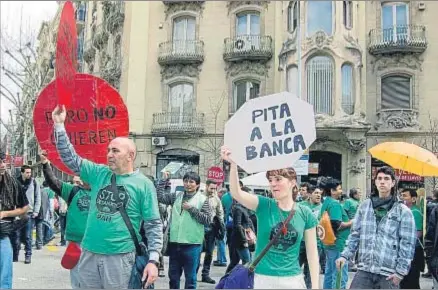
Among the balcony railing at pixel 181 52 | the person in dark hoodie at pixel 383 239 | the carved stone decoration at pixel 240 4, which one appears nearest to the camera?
the person in dark hoodie at pixel 383 239

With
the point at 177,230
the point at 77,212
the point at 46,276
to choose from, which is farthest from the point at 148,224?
the point at 46,276

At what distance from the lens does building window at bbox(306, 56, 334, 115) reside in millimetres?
25047

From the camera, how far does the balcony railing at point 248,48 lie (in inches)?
1021

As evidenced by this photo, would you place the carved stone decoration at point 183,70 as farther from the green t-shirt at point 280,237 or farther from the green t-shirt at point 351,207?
the green t-shirt at point 280,237

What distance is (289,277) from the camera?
13.5 ft

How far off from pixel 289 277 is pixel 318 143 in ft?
70.1

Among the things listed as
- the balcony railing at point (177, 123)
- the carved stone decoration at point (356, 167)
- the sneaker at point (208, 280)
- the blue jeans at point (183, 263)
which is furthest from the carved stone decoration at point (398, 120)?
the blue jeans at point (183, 263)

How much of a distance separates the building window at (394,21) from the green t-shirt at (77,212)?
22.0m

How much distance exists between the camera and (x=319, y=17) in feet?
83.0

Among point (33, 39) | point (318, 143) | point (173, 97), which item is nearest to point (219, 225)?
point (318, 143)

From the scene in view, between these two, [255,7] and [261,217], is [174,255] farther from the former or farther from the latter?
[255,7]

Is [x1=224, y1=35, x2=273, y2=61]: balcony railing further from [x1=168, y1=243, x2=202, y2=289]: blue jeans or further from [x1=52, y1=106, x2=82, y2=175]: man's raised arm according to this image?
[x1=52, y1=106, x2=82, y2=175]: man's raised arm

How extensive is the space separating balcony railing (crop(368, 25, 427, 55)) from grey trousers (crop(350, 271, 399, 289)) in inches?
839

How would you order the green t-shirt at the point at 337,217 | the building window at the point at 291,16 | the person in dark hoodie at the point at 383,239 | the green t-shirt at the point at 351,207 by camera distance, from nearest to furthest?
the person in dark hoodie at the point at 383,239 < the green t-shirt at the point at 337,217 < the green t-shirt at the point at 351,207 < the building window at the point at 291,16
